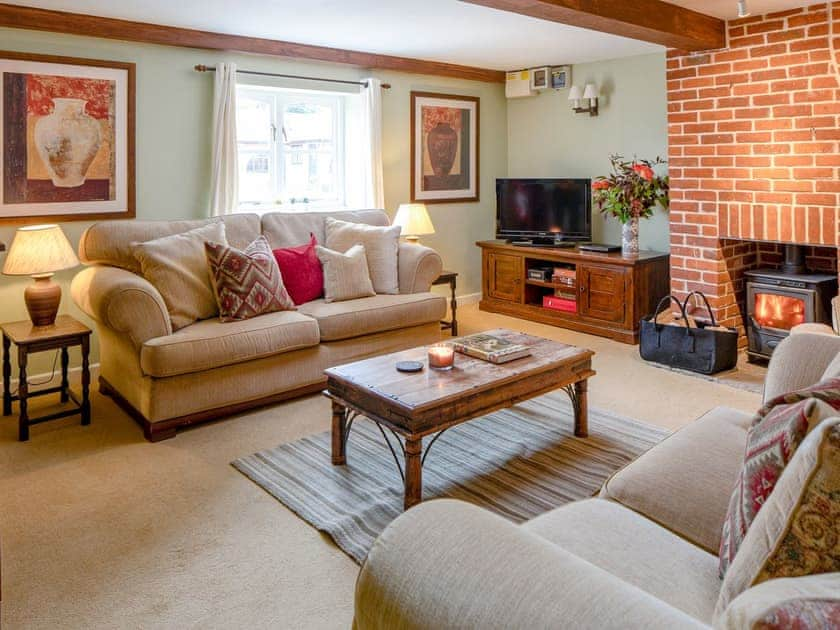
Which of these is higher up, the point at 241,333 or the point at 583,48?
the point at 583,48

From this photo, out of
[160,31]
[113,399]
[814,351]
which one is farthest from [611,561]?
[160,31]

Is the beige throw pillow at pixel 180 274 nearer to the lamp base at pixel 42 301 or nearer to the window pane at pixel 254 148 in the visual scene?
the lamp base at pixel 42 301

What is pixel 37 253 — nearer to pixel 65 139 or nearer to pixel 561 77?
pixel 65 139

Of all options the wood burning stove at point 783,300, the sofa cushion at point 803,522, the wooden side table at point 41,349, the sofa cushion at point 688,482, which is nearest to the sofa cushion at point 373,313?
the wooden side table at point 41,349

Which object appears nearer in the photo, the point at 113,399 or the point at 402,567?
the point at 402,567

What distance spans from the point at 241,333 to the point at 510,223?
3.20 meters

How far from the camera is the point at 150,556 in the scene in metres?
2.26

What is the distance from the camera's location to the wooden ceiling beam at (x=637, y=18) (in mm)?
3130

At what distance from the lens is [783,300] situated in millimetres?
4203

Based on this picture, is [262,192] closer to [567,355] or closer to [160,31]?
[160,31]

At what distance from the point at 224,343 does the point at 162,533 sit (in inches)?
45.7

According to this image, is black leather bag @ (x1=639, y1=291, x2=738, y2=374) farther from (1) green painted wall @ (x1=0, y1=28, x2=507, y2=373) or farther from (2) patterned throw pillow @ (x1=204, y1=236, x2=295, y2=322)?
(1) green painted wall @ (x1=0, y1=28, x2=507, y2=373)

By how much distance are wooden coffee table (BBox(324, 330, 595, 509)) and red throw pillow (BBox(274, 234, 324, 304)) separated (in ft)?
4.24

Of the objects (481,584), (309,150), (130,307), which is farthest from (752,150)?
(481,584)
